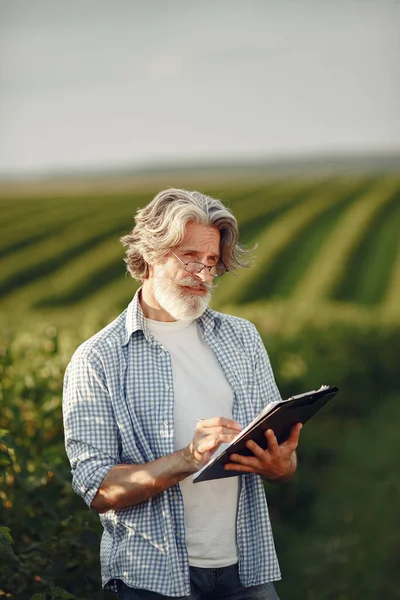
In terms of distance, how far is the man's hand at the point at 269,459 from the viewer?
8.60 ft

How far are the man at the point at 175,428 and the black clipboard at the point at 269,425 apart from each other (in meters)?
0.03

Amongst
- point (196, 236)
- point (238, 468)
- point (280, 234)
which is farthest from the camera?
point (280, 234)

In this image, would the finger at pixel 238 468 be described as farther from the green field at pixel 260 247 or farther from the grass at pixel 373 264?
the grass at pixel 373 264

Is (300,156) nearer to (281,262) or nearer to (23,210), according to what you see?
(281,262)

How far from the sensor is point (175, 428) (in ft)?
9.08

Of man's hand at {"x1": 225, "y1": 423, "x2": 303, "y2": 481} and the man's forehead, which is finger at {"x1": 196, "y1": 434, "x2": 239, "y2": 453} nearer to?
man's hand at {"x1": 225, "y1": 423, "x2": 303, "y2": 481}

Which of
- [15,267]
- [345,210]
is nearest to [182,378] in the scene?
[15,267]

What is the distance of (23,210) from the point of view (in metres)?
23.0

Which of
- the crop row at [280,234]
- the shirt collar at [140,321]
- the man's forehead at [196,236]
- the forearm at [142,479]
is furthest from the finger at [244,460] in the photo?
the crop row at [280,234]

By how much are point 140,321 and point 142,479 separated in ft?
1.60

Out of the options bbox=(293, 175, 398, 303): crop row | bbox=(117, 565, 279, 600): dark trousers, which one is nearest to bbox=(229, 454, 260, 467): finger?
bbox=(117, 565, 279, 600): dark trousers

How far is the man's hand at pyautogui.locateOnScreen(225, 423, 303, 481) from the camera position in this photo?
2621 millimetres

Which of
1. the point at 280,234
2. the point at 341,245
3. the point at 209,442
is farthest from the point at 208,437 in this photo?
the point at 280,234

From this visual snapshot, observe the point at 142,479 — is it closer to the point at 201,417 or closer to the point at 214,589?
the point at 201,417
